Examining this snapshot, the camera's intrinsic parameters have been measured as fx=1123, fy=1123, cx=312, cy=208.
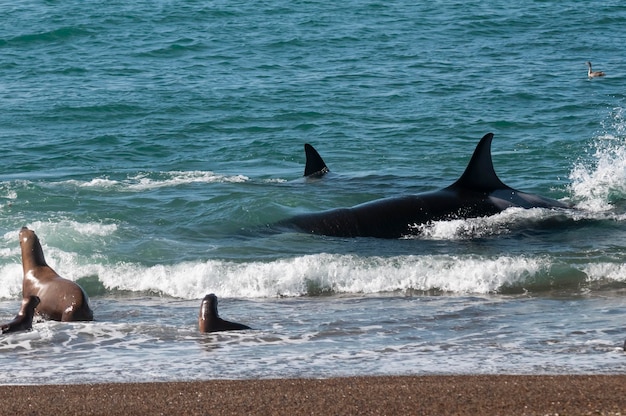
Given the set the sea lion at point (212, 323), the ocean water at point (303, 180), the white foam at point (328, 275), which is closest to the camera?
the ocean water at point (303, 180)

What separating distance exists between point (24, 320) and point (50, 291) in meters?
0.64

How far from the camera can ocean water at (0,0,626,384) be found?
9.23m

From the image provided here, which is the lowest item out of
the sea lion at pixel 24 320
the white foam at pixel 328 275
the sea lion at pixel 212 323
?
the white foam at pixel 328 275

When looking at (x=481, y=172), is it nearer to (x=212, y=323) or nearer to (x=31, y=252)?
(x=212, y=323)

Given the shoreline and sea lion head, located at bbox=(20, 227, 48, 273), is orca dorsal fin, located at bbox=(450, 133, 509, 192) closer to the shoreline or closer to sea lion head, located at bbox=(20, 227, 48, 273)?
sea lion head, located at bbox=(20, 227, 48, 273)

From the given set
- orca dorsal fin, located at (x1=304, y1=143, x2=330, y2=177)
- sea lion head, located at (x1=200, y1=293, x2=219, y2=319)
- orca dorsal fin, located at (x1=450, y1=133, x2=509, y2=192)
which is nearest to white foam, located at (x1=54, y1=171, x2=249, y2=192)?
orca dorsal fin, located at (x1=304, y1=143, x2=330, y2=177)

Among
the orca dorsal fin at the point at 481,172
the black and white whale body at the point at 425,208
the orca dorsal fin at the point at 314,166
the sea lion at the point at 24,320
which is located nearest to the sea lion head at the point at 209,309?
the sea lion at the point at 24,320

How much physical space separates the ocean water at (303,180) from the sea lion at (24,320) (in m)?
0.18

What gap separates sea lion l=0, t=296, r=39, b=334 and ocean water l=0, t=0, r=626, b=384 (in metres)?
0.18

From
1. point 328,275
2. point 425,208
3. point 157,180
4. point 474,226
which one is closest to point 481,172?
point 474,226

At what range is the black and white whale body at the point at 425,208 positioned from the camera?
558 inches

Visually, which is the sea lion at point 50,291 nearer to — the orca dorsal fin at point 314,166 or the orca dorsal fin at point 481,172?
the orca dorsal fin at point 481,172

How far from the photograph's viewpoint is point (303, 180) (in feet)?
58.6

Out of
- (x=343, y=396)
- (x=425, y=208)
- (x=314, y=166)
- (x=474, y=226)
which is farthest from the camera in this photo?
(x=314, y=166)
